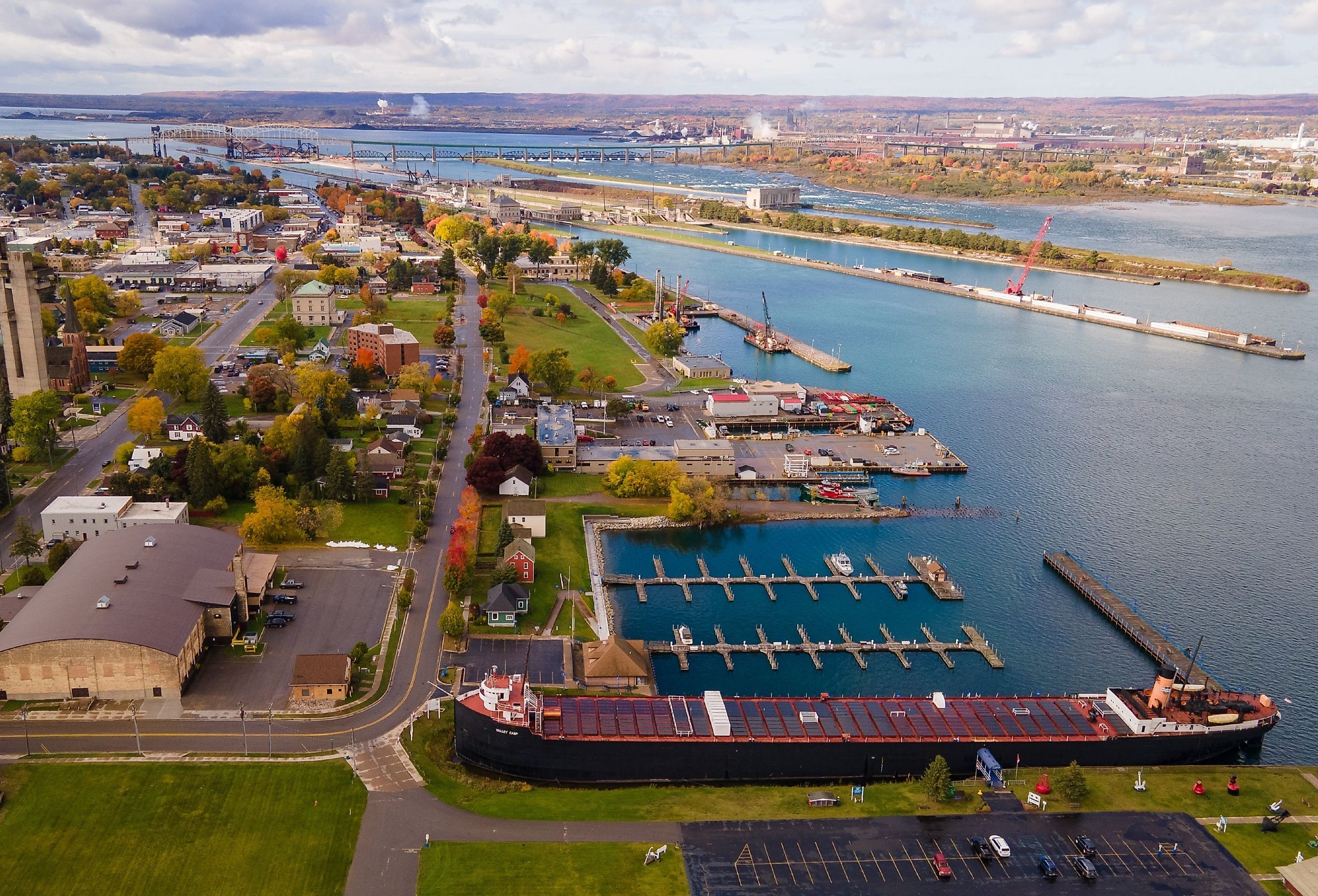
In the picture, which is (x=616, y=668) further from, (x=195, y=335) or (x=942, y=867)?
(x=195, y=335)

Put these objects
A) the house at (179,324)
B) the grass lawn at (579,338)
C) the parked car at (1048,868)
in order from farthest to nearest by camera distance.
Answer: the house at (179,324)
the grass lawn at (579,338)
the parked car at (1048,868)

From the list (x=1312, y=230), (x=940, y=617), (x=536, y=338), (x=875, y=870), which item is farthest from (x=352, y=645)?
(x=1312, y=230)

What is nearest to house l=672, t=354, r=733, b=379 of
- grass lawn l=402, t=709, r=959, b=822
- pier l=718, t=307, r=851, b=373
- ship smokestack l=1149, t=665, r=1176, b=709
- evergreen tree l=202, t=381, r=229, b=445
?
pier l=718, t=307, r=851, b=373

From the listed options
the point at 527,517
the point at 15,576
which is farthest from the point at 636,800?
the point at 15,576

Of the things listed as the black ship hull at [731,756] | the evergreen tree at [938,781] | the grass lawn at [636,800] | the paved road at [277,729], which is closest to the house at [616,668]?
the black ship hull at [731,756]

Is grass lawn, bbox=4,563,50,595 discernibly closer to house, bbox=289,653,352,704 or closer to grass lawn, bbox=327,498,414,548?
grass lawn, bbox=327,498,414,548

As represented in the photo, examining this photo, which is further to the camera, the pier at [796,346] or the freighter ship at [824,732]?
the pier at [796,346]

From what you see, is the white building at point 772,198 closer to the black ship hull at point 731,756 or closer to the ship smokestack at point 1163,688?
the ship smokestack at point 1163,688
